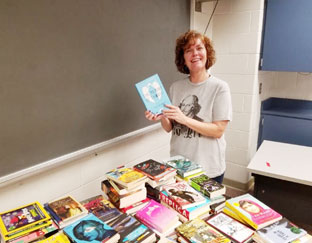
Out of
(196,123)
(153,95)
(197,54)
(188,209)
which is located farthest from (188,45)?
(188,209)

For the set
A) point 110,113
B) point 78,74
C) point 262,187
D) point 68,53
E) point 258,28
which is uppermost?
point 258,28

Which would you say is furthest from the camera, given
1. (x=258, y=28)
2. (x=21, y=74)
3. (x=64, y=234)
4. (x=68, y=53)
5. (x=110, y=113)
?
(x=258, y=28)

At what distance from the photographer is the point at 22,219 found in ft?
3.48

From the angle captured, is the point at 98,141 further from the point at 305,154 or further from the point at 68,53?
the point at 305,154

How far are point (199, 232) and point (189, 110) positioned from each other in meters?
0.79

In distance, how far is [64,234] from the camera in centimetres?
103

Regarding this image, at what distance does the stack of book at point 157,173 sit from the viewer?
51.9 inches

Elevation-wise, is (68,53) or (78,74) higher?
(68,53)

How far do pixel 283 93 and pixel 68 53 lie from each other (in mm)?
2805

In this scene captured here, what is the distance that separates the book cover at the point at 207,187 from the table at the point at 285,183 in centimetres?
73

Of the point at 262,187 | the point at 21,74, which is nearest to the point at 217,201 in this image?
the point at 262,187

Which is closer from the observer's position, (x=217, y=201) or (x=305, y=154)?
(x=217, y=201)

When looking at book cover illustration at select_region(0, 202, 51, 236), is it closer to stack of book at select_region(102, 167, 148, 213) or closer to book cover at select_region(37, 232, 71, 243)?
book cover at select_region(37, 232, 71, 243)

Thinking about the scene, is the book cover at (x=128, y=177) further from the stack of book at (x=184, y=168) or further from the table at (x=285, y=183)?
the table at (x=285, y=183)
